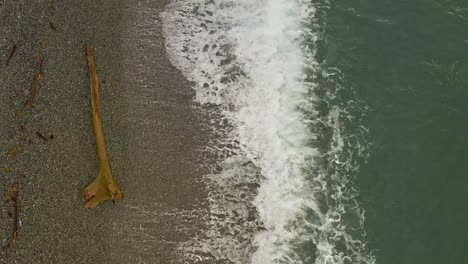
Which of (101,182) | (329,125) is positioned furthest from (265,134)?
(101,182)

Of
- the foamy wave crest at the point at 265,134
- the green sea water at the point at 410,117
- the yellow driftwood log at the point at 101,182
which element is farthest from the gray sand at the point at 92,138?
the green sea water at the point at 410,117

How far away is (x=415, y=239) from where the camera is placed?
9.04 meters

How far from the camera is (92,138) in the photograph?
9656 mm

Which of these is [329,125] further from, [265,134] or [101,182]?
[101,182]

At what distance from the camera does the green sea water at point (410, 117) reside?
912cm

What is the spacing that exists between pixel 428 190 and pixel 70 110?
7.52m

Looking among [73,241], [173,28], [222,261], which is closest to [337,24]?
[173,28]

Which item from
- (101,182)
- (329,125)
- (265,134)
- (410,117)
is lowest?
(101,182)

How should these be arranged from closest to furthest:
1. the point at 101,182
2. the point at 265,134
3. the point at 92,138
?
the point at 101,182 → the point at 92,138 → the point at 265,134

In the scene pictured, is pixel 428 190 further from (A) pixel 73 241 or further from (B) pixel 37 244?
(B) pixel 37 244

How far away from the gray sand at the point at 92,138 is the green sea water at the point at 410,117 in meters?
3.66

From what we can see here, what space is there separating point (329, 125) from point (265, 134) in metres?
1.43

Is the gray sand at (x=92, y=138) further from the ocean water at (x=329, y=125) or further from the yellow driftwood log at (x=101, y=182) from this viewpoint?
the ocean water at (x=329, y=125)

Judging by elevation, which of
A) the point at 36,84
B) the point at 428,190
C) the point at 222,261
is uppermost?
the point at 36,84
